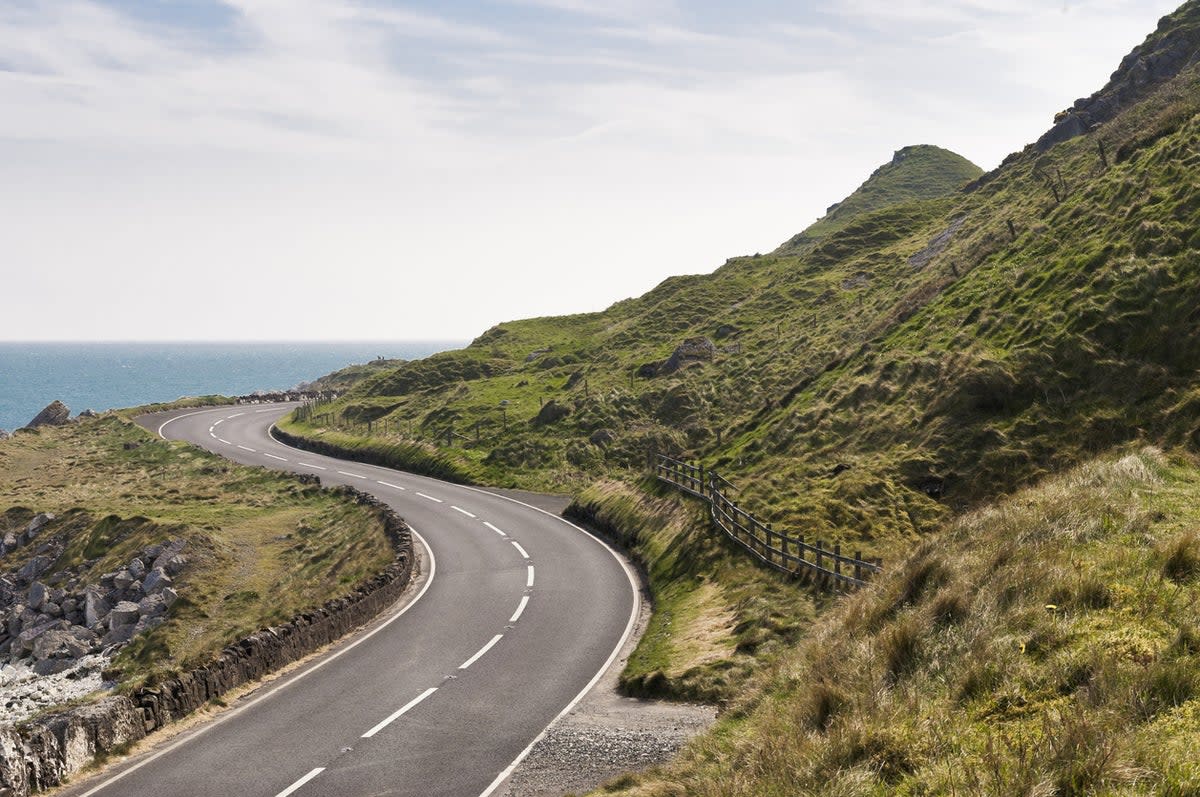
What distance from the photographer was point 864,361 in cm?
4200

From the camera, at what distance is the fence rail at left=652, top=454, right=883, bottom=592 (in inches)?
822

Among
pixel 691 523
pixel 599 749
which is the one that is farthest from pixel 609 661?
pixel 691 523

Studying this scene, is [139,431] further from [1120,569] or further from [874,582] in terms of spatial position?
[1120,569]

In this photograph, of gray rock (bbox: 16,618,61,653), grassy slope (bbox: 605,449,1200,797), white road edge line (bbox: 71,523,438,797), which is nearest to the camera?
grassy slope (bbox: 605,449,1200,797)

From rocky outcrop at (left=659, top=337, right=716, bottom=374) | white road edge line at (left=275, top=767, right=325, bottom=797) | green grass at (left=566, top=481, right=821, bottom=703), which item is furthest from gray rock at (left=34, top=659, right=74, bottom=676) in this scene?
rocky outcrop at (left=659, top=337, right=716, bottom=374)

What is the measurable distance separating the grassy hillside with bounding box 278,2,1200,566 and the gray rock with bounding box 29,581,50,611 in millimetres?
23443

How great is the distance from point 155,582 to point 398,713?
820 inches

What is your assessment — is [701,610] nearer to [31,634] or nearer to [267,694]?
[267,694]

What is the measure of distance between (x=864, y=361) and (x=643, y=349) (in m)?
39.7

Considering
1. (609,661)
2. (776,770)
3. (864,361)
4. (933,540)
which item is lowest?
(609,661)

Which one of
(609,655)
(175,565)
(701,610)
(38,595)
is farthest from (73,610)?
(701,610)

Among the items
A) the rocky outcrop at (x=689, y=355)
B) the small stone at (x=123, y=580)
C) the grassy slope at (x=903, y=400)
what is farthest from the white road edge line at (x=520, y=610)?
the rocky outcrop at (x=689, y=355)

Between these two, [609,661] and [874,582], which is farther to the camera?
[609,661]

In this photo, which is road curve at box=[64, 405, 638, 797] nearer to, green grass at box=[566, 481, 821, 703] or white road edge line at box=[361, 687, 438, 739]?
white road edge line at box=[361, 687, 438, 739]
